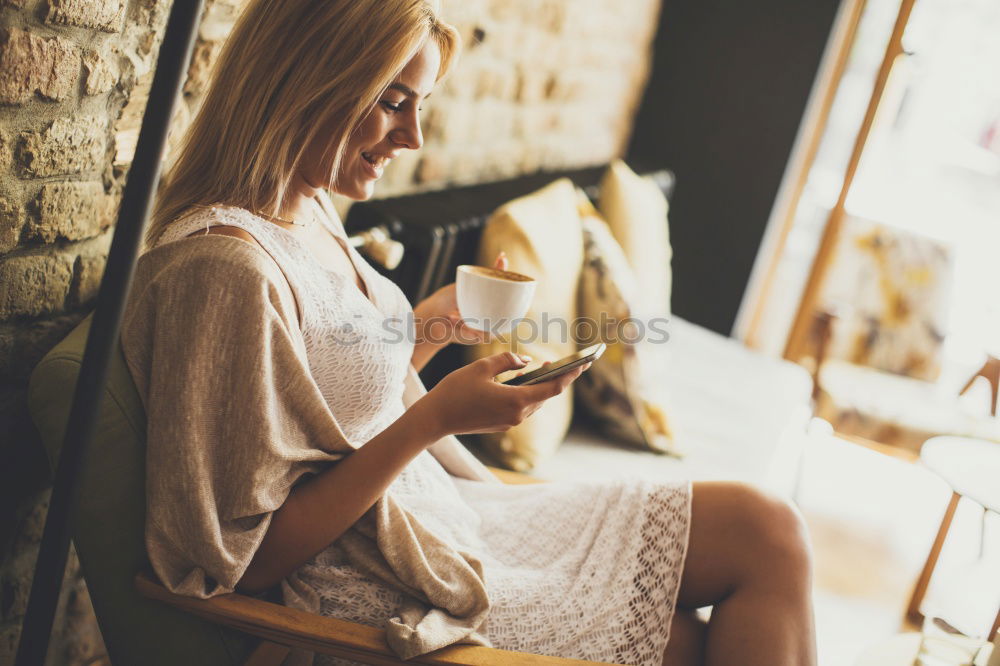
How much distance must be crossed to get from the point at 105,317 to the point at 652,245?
7.52ft

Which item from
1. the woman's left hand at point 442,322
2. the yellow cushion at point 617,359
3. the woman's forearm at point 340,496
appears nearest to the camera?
the woman's forearm at point 340,496

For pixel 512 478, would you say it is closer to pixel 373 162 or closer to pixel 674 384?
pixel 373 162

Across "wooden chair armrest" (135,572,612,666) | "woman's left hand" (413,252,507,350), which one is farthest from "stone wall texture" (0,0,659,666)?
"woman's left hand" (413,252,507,350)

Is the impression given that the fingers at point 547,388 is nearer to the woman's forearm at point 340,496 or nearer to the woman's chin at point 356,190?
the woman's forearm at point 340,496

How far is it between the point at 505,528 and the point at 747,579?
390 millimetres

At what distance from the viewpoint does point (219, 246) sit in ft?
3.33

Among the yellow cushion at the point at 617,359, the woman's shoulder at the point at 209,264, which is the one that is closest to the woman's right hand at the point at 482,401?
the woman's shoulder at the point at 209,264

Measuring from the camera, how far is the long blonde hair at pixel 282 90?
3.64ft

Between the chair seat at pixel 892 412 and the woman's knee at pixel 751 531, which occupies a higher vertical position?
the woman's knee at pixel 751 531

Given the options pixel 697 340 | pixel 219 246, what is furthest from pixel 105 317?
pixel 697 340

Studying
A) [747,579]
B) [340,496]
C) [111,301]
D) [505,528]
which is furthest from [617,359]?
[111,301]

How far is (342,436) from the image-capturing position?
112cm

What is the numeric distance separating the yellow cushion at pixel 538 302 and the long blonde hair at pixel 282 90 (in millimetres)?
842

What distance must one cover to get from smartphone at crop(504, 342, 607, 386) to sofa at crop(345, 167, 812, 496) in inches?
18.7
